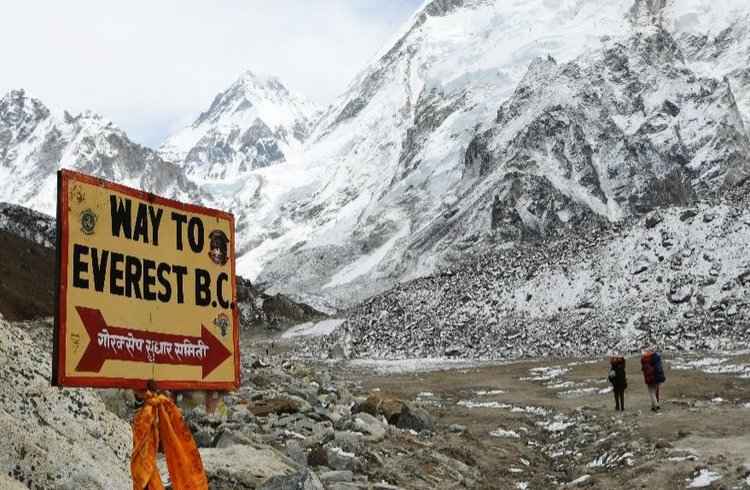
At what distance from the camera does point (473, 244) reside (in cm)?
11150

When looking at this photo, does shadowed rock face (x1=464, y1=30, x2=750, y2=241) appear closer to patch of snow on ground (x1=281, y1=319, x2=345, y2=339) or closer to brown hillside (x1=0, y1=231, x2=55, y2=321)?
patch of snow on ground (x1=281, y1=319, x2=345, y2=339)

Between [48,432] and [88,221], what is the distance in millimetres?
2539

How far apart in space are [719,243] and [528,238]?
2397 inches

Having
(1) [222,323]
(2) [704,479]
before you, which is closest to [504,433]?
(2) [704,479]

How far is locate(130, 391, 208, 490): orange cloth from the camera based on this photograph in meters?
6.54

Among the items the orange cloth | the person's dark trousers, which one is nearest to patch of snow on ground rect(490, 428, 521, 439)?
the person's dark trousers

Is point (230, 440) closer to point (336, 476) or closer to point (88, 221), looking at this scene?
point (336, 476)

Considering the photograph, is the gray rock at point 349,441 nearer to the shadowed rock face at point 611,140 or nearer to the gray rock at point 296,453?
the gray rock at point 296,453

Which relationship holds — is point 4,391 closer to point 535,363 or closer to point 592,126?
point 535,363

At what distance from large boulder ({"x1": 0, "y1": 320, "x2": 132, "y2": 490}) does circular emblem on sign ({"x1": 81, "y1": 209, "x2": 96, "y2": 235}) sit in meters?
2.17

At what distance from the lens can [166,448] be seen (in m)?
6.86

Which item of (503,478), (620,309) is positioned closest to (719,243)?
(620,309)

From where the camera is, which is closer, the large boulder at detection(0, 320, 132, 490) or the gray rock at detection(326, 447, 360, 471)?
the large boulder at detection(0, 320, 132, 490)

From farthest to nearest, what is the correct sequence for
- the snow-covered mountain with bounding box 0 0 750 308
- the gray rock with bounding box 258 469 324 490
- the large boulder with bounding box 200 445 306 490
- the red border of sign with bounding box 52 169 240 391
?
the snow-covered mountain with bounding box 0 0 750 308 → the large boulder with bounding box 200 445 306 490 → the gray rock with bounding box 258 469 324 490 → the red border of sign with bounding box 52 169 240 391
